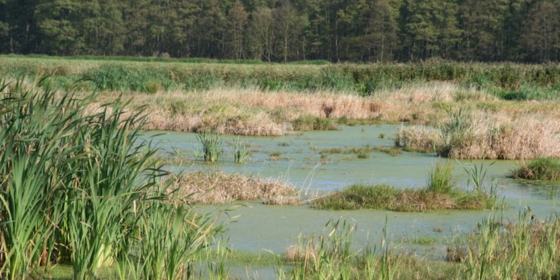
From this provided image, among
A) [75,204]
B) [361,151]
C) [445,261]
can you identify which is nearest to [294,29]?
[361,151]

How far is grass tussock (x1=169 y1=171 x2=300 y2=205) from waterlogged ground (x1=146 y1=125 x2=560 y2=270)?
0.73 feet

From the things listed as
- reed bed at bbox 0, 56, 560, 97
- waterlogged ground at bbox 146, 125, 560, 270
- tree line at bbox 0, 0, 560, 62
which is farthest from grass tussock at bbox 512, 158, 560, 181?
tree line at bbox 0, 0, 560, 62

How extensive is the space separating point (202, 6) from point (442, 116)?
318 ft

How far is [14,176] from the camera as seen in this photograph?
6.14m

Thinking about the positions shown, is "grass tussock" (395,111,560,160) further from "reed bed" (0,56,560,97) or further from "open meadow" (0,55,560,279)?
"reed bed" (0,56,560,97)

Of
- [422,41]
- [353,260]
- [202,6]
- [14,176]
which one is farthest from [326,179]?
[202,6]

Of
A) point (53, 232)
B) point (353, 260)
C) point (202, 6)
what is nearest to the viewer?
point (53, 232)

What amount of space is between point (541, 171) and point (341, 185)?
10.9 feet

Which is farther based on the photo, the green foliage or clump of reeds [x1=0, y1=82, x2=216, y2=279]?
the green foliage

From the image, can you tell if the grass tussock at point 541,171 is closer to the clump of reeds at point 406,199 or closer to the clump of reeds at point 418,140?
the clump of reeds at point 406,199

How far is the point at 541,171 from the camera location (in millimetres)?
13539

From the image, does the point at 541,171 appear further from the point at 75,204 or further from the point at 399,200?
the point at 75,204

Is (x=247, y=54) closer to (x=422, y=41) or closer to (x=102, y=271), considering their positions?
(x=422, y=41)

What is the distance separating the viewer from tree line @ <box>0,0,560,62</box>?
93.6m
